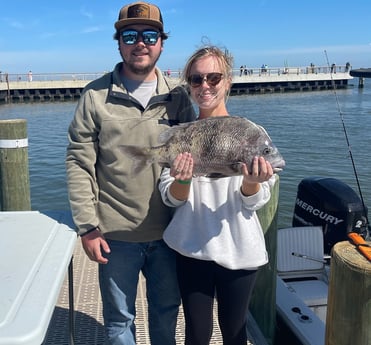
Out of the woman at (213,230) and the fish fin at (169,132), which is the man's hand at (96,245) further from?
the fish fin at (169,132)

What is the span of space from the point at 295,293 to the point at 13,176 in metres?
3.17

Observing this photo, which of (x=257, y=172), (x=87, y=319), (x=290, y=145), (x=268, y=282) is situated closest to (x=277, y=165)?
(x=257, y=172)

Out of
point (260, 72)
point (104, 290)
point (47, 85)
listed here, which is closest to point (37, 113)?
point (47, 85)

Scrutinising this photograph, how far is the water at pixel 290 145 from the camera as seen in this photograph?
1265cm

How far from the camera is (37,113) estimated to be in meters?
33.6

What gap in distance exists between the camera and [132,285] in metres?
2.64

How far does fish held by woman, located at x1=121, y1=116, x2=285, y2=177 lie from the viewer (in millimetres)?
2273

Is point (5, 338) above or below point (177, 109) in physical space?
below

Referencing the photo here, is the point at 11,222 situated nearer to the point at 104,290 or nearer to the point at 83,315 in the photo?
the point at 104,290

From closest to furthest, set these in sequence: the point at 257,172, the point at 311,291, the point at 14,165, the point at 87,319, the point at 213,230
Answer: the point at 257,172 → the point at 213,230 → the point at 87,319 → the point at 311,291 → the point at 14,165

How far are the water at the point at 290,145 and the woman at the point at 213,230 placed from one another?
791cm

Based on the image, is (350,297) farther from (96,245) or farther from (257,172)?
(96,245)

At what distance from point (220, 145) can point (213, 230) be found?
48 cm

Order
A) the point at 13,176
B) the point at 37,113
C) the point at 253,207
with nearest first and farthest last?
the point at 253,207, the point at 13,176, the point at 37,113
